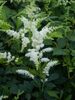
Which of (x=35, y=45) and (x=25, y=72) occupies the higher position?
(x=35, y=45)

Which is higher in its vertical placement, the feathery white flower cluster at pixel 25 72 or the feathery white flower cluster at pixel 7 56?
the feathery white flower cluster at pixel 7 56

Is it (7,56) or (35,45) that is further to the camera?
(7,56)

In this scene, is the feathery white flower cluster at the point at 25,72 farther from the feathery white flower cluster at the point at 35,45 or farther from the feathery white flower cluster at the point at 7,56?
the feathery white flower cluster at the point at 7,56

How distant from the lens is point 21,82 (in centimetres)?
266

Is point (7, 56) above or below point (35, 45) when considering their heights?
below

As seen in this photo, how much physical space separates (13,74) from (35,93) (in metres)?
0.28

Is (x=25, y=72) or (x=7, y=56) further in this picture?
(x=7, y=56)

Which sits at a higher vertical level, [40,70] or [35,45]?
[35,45]

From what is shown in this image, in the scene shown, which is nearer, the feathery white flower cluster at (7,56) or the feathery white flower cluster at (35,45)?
the feathery white flower cluster at (35,45)

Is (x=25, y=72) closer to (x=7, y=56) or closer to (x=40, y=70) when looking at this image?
(x=40, y=70)

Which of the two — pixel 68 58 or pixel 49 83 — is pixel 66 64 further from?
pixel 49 83

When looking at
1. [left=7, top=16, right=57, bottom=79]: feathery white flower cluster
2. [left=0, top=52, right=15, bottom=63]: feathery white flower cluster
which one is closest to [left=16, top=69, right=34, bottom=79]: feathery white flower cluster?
[left=7, top=16, right=57, bottom=79]: feathery white flower cluster

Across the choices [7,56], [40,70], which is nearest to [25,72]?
[40,70]

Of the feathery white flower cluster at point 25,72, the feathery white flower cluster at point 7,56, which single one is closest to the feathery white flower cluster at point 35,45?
the feathery white flower cluster at point 25,72
